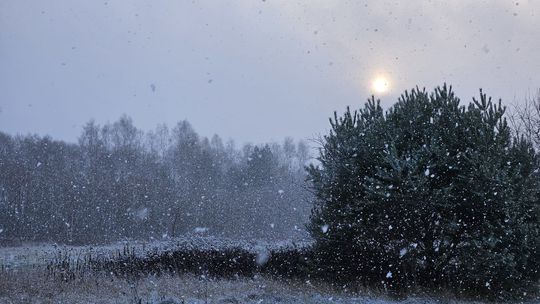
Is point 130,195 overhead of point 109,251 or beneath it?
overhead

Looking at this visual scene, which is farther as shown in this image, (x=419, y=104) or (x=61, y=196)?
(x=61, y=196)

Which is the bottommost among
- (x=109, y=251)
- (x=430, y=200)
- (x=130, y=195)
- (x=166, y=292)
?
(x=166, y=292)

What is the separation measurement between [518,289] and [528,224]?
1.78m

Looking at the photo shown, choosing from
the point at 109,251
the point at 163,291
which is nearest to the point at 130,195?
the point at 109,251

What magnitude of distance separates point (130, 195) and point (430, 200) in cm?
3544

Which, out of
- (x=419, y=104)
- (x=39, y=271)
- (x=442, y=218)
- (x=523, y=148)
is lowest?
(x=39, y=271)

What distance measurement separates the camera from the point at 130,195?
146ft

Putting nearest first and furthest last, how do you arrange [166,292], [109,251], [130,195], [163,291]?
[166,292], [163,291], [109,251], [130,195]

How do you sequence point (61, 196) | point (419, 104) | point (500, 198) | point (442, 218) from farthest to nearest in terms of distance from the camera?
point (61, 196) → point (419, 104) → point (442, 218) → point (500, 198)

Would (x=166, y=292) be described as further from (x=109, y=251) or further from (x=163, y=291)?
(x=109, y=251)

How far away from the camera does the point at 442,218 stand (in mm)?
14055

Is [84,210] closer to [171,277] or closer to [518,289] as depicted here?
[171,277]

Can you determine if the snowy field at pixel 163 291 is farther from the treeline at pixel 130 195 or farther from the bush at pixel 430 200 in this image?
the treeline at pixel 130 195

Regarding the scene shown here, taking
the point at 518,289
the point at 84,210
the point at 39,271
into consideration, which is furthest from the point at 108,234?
the point at 518,289
